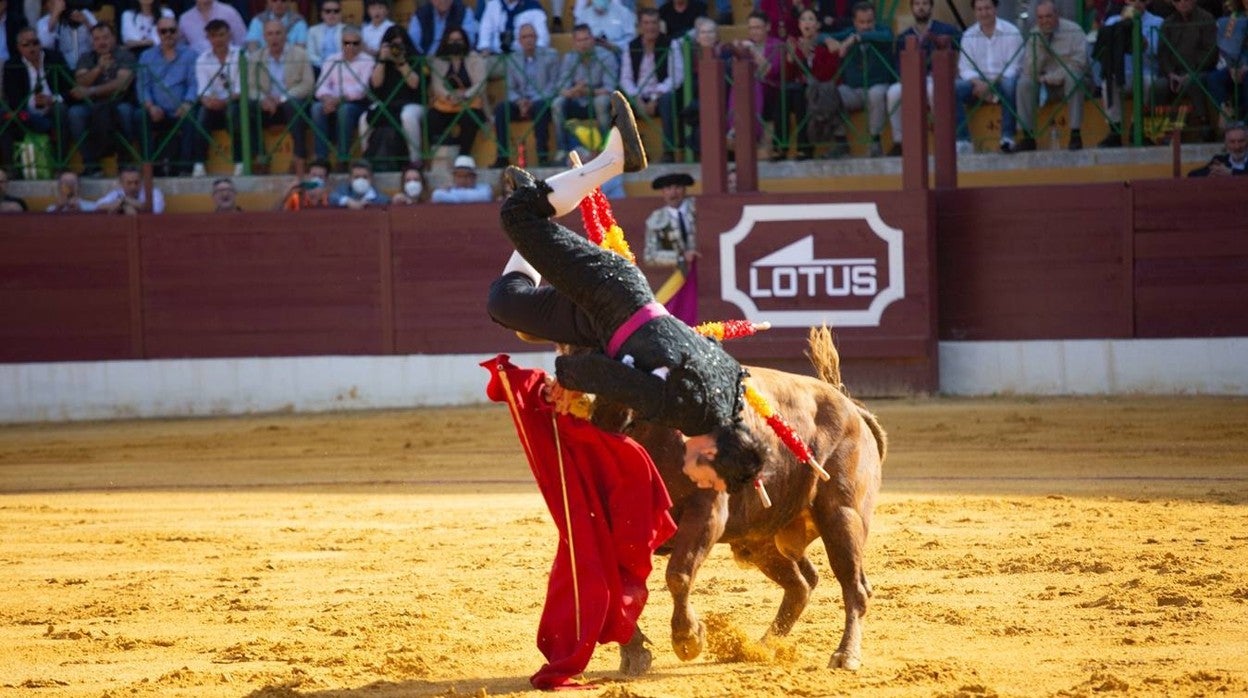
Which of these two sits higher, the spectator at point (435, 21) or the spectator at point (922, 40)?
the spectator at point (435, 21)

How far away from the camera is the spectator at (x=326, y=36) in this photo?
14.6m

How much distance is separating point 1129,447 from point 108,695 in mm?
6987

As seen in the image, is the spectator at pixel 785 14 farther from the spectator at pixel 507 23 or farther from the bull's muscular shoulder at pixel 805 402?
the bull's muscular shoulder at pixel 805 402

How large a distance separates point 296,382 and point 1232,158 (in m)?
7.20

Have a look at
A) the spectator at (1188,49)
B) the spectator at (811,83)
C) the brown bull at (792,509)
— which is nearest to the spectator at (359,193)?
the spectator at (811,83)

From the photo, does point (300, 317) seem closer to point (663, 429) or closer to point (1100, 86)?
point (1100, 86)

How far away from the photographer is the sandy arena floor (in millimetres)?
5203

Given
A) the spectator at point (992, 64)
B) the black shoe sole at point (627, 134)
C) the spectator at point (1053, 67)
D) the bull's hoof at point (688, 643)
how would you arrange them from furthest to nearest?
1. the spectator at point (992, 64)
2. the spectator at point (1053, 67)
3. the bull's hoof at point (688, 643)
4. the black shoe sole at point (627, 134)

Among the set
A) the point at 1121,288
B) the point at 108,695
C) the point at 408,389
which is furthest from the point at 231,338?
the point at 108,695

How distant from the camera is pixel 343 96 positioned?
14.3 meters

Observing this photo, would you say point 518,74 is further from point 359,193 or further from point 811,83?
point 811,83

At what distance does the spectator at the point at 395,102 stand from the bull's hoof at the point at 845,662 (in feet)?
31.0

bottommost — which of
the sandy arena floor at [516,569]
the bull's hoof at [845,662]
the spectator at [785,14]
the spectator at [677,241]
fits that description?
the sandy arena floor at [516,569]

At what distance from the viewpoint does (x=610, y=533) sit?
498cm
